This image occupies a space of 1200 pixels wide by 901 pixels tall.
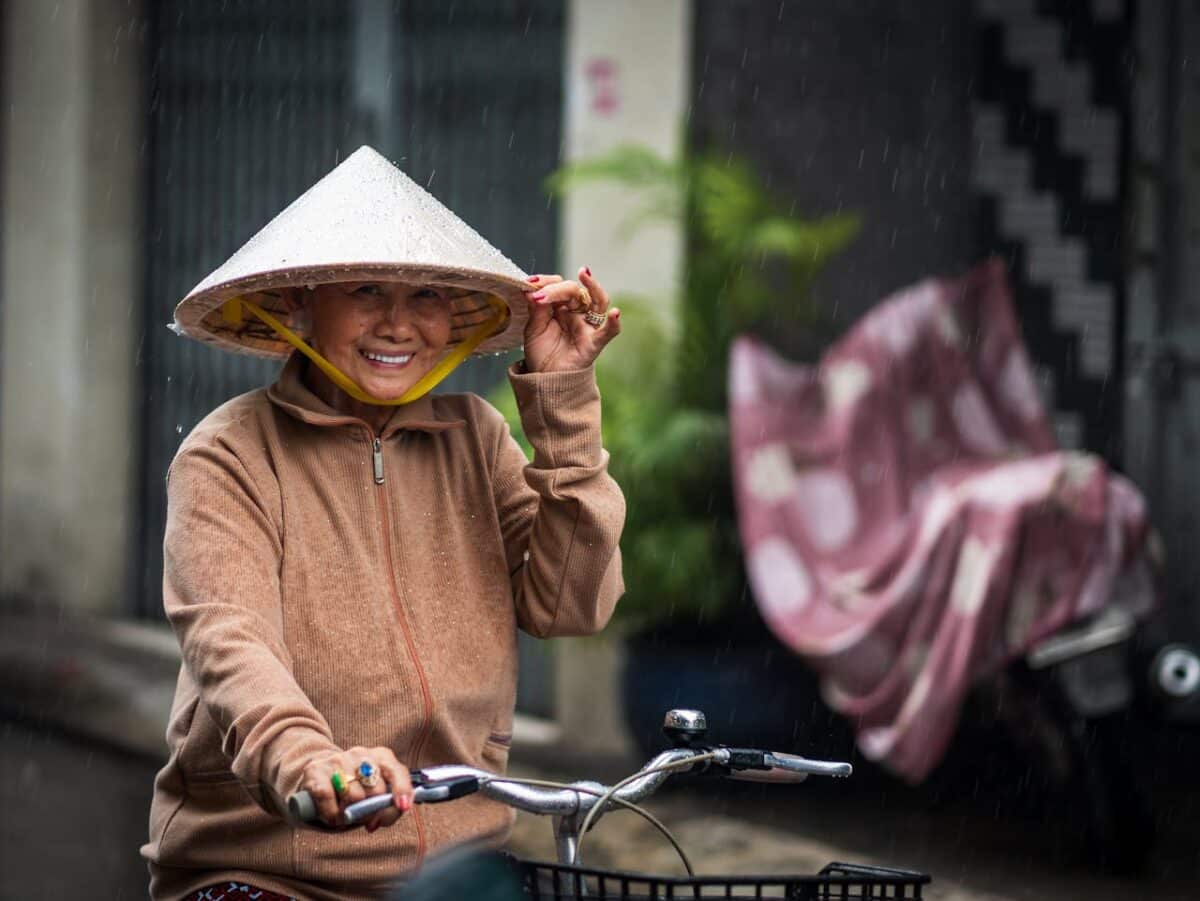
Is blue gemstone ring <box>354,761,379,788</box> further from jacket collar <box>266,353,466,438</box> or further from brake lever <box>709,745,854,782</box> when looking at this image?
jacket collar <box>266,353,466,438</box>

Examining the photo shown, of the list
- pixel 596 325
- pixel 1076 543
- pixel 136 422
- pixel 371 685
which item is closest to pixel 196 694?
pixel 371 685

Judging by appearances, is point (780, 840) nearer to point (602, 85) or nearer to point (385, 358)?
point (602, 85)

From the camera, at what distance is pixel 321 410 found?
276 cm

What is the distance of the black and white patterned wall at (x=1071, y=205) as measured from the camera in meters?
7.18

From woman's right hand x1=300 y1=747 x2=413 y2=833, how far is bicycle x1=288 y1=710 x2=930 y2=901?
0.8 inches

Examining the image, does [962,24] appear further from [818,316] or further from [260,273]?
[260,273]

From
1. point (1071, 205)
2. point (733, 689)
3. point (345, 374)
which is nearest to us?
point (345, 374)

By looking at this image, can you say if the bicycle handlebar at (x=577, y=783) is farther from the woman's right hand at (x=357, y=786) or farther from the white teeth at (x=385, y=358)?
the white teeth at (x=385, y=358)

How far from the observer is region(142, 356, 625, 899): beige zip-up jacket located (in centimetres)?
259

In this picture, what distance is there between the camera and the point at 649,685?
717cm

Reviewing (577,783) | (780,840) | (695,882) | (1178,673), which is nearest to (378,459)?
(577,783)

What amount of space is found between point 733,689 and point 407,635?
448 centimetres

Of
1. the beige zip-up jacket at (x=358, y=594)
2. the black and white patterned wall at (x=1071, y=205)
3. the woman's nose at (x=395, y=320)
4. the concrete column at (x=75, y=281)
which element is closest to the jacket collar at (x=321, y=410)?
the beige zip-up jacket at (x=358, y=594)

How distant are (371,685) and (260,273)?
64cm
